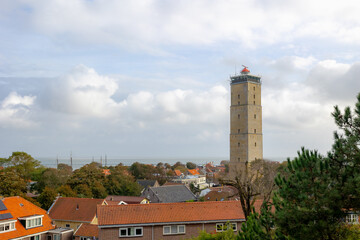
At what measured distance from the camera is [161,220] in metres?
22.2

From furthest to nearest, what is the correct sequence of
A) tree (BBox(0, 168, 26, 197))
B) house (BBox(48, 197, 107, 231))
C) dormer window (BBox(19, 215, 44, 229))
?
tree (BBox(0, 168, 26, 197)) → house (BBox(48, 197, 107, 231)) → dormer window (BBox(19, 215, 44, 229))

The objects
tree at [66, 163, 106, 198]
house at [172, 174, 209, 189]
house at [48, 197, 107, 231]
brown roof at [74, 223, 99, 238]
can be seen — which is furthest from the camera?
house at [172, 174, 209, 189]

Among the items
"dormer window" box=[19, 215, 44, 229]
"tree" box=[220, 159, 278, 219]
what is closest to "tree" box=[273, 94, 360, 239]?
"tree" box=[220, 159, 278, 219]

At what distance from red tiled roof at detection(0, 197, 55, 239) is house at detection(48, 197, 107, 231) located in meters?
4.26

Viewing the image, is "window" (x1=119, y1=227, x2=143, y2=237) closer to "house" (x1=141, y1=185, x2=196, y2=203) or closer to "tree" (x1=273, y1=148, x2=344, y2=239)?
"tree" (x1=273, y1=148, x2=344, y2=239)

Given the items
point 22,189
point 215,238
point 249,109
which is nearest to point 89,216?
point 22,189

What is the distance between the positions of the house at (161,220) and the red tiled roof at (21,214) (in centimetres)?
1101

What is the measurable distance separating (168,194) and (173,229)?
29.1 meters

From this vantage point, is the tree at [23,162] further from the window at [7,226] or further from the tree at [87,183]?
the window at [7,226]

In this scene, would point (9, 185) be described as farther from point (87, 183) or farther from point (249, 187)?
point (249, 187)

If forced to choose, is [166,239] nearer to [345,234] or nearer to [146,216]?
[146,216]

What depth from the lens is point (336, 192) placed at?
9320 millimetres

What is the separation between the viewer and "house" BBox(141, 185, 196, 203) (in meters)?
50.1

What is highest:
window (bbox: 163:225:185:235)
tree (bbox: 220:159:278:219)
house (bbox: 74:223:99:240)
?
tree (bbox: 220:159:278:219)
